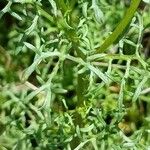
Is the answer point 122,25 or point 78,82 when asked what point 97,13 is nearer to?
point 122,25

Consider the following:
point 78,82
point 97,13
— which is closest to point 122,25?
point 97,13

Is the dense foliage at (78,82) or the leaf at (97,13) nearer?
the leaf at (97,13)

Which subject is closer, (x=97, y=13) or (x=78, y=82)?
(x=97, y=13)

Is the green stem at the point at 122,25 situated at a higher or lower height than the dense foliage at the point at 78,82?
higher

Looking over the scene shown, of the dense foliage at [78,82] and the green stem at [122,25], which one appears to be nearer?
the green stem at [122,25]

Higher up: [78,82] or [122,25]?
[122,25]

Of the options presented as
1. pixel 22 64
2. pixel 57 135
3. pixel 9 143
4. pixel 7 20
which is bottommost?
pixel 9 143

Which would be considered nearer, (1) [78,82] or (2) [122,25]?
(2) [122,25]

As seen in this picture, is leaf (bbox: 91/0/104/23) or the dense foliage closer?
leaf (bbox: 91/0/104/23)

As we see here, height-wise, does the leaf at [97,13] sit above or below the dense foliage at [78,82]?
above

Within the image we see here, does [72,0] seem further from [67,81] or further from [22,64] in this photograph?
[22,64]

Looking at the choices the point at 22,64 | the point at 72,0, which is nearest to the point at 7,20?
the point at 22,64
